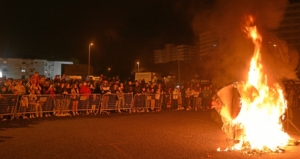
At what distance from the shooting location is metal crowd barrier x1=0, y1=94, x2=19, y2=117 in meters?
13.2

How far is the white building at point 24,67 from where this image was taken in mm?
80037

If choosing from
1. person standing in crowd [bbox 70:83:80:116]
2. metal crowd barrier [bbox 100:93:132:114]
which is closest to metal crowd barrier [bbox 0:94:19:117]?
person standing in crowd [bbox 70:83:80:116]

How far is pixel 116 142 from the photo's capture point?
8.53 meters

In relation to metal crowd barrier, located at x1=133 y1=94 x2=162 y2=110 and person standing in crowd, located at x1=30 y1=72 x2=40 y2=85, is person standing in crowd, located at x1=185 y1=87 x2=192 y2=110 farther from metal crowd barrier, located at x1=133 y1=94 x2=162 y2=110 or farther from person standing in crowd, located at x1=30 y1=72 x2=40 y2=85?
person standing in crowd, located at x1=30 y1=72 x2=40 y2=85

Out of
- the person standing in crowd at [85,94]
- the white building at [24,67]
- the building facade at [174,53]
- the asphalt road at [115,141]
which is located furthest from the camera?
the building facade at [174,53]

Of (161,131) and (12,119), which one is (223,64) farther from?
(12,119)

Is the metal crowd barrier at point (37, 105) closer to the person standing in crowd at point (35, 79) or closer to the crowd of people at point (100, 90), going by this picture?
the crowd of people at point (100, 90)

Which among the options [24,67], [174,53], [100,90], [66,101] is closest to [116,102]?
[100,90]

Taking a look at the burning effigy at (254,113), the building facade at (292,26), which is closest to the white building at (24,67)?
the building facade at (292,26)

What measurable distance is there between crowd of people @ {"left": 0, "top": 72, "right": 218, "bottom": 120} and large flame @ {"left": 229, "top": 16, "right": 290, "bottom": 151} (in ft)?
31.1

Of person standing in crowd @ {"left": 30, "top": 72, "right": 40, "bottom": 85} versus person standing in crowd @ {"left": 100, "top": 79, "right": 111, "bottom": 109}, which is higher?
person standing in crowd @ {"left": 30, "top": 72, "right": 40, "bottom": 85}

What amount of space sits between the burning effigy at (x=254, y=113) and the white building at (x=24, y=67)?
79035mm

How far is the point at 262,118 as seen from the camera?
323 inches

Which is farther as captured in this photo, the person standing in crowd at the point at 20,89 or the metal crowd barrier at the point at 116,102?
the metal crowd barrier at the point at 116,102
